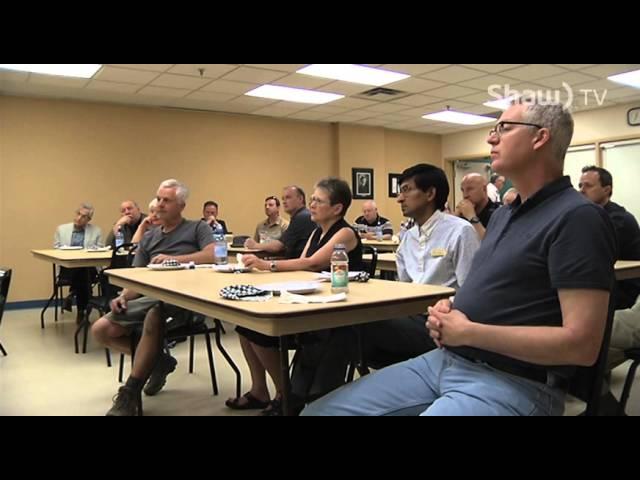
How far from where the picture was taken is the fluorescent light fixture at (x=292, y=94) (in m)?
6.41

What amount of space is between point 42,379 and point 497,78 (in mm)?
A: 5219

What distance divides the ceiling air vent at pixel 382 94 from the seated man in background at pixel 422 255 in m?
4.40

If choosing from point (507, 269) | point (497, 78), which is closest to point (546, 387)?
point (507, 269)

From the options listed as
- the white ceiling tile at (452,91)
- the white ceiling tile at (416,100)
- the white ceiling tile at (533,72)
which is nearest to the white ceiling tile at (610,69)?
the white ceiling tile at (533,72)

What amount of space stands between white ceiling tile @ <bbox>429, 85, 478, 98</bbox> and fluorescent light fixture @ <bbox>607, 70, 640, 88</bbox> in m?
1.52

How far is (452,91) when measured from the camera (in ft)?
21.7

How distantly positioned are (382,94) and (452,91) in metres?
0.86

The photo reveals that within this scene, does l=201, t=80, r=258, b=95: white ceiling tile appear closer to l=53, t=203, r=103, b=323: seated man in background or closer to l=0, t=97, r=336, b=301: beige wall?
l=0, t=97, r=336, b=301: beige wall

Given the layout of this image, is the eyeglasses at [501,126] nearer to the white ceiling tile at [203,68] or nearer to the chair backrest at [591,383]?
the chair backrest at [591,383]

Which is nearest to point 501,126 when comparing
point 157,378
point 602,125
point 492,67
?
point 157,378

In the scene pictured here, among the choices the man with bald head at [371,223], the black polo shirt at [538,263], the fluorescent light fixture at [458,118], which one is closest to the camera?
the black polo shirt at [538,263]

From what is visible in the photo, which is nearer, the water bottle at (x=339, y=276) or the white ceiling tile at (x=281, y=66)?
the water bottle at (x=339, y=276)

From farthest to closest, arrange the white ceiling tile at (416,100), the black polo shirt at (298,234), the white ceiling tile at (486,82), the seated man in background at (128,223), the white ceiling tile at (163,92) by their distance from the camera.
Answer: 1. the white ceiling tile at (416,100)
2. the white ceiling tile at (163,92)
3. the white ceiling tile at (486,82)
4. the seated man in background at (128,223)
5. the black polo shirt at (298,234)

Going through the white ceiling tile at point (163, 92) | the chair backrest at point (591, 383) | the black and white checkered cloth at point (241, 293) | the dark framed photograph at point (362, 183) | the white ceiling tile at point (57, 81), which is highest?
the white ceiling tile at point (57, 81)
